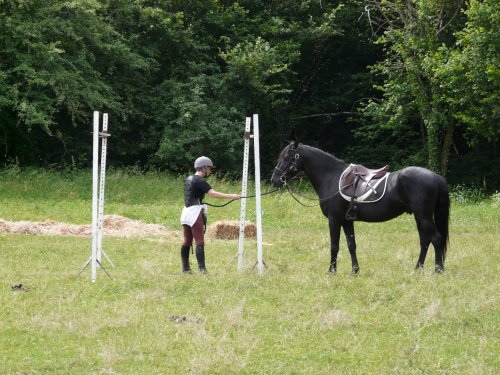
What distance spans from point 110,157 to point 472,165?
52.9ft

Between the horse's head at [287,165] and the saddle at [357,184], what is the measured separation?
843mm

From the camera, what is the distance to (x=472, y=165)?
36.6 meters

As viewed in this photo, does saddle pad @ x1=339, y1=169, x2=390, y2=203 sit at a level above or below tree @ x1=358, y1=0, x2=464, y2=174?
below

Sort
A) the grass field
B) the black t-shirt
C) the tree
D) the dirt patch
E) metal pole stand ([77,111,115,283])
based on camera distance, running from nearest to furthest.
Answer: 1. the grass field
2. metal pole stand ([77,111,115,283])
3. the black t-shirt
4. the dirt patch
5. the tree

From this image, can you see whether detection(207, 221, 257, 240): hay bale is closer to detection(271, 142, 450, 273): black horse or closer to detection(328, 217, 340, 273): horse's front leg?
detection(271, 142, 450, 273): black horse

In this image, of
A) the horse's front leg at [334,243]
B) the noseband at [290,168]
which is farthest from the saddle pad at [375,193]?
the noseband at [290,168]

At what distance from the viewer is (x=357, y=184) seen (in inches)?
542

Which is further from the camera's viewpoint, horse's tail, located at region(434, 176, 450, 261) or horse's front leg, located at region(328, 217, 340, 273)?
horse's front leg, located at region(328, 217, 340, 273)

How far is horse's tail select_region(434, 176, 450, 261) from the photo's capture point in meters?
13.4

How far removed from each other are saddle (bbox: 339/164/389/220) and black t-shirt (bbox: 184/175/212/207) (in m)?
2.41

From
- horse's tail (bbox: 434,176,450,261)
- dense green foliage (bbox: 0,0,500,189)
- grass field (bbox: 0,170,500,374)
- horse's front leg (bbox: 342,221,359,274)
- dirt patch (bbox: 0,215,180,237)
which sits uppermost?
dense green foliage (bbox: 0,0,500,189)

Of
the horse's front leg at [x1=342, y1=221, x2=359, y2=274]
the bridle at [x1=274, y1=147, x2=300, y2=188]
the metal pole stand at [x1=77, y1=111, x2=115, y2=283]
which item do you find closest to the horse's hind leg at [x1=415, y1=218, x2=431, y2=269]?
the horse's front leg at [x1=342, y1=221, x2=359, y2=274]

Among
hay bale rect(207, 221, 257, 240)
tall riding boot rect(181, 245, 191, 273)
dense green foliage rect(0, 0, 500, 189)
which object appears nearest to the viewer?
tall riding boot rect(181, 245, 191, 273)

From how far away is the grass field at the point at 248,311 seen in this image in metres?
8.16
